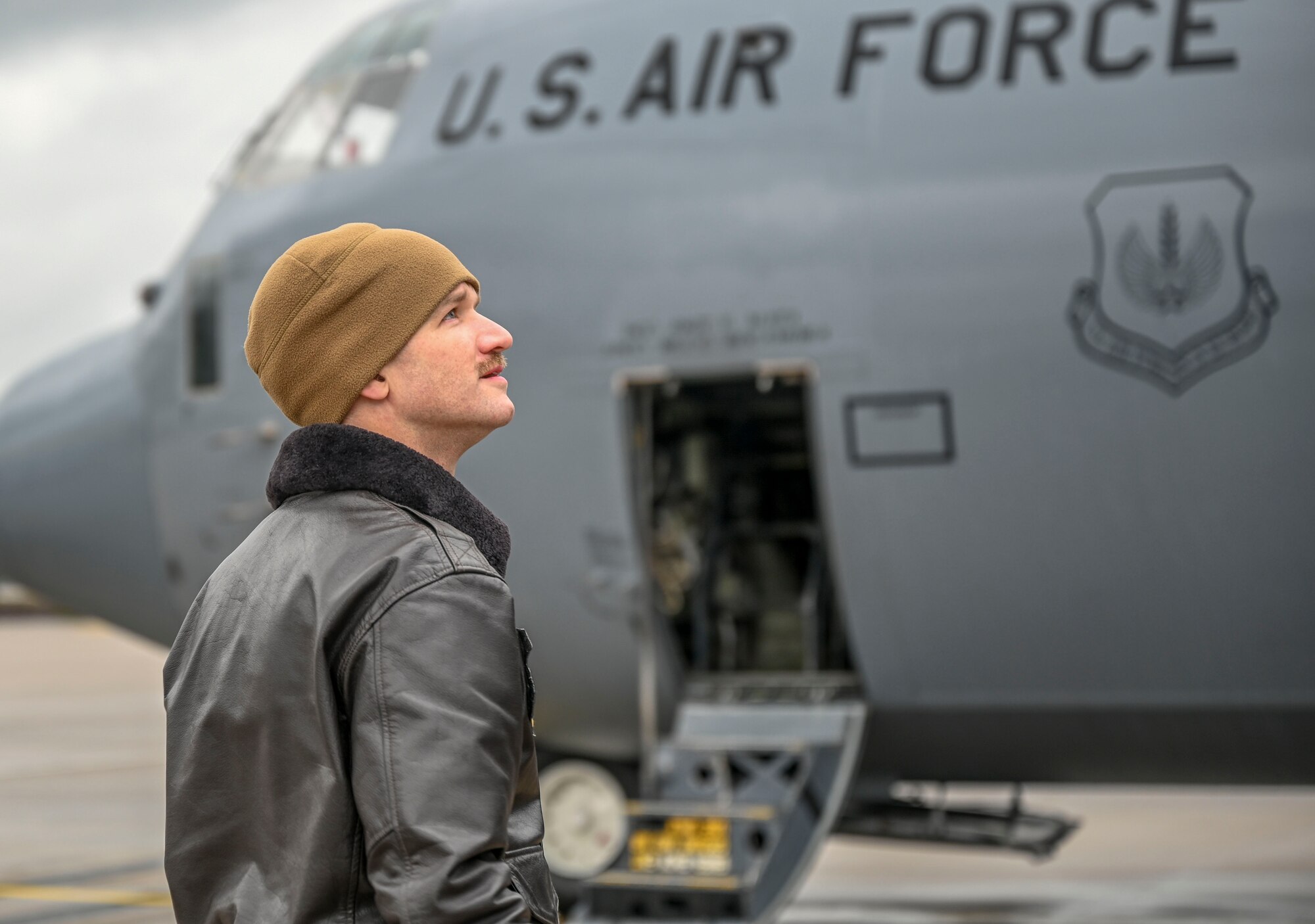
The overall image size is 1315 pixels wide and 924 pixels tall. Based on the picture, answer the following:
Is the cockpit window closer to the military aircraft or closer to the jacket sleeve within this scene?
the military aircraft

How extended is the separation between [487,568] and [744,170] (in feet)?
16.1

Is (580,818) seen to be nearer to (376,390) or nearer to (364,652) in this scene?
(376,390)

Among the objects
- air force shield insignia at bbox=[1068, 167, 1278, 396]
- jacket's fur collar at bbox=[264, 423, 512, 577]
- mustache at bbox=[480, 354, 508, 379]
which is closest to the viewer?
jacket's fur collar at bbox=[264, 423, 512, 577]

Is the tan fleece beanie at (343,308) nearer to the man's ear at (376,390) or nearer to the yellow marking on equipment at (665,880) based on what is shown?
the man's ear at (376,390)

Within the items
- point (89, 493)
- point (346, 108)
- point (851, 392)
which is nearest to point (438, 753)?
point (851, 392)

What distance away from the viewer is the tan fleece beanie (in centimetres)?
206

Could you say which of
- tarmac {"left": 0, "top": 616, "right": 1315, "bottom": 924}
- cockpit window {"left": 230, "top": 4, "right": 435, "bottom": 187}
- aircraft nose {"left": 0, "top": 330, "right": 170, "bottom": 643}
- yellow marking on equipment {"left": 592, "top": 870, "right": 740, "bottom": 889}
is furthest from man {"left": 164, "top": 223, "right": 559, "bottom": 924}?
aircraft nose {"left": 0, "top": 330, "right": 170, "bottom": 643}

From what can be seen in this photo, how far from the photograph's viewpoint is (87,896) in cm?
977

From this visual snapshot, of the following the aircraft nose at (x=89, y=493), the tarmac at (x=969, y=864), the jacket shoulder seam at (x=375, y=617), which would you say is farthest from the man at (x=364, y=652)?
the aircraft nose at (x=89, y=493)

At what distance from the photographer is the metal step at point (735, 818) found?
255 inches

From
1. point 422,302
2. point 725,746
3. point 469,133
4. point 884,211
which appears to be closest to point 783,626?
point 725,746

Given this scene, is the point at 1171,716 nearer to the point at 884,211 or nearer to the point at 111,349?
the point at 884,211

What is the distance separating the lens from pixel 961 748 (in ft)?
22.3

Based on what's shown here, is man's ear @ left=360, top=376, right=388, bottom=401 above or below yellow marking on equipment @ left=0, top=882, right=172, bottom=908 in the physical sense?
above
